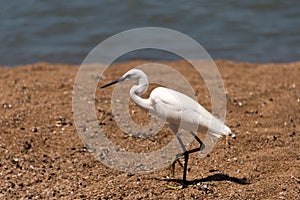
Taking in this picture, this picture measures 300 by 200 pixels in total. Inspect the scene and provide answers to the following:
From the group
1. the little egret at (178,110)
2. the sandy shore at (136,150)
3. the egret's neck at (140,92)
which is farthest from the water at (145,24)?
the little egret at (178,110)

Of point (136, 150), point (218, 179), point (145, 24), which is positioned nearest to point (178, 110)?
point (218, 179)

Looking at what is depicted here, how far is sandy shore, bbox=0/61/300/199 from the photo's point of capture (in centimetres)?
549

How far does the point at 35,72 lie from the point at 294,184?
18.1ft

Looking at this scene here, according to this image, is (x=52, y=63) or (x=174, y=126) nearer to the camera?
(x=174, y=126)

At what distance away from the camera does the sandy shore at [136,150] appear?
5.49 m

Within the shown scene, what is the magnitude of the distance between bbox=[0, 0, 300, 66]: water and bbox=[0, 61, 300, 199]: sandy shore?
2140 mm

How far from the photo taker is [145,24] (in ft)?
39.4

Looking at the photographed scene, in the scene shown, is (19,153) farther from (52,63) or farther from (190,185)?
(52,63)

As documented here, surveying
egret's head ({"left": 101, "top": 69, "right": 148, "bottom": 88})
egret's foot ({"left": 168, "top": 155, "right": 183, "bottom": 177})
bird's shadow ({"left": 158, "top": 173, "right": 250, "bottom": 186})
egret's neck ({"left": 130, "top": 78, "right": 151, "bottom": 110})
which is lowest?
bird's shadow ({"left": 158, "top": 173, "right": 250, "bottom": 186})

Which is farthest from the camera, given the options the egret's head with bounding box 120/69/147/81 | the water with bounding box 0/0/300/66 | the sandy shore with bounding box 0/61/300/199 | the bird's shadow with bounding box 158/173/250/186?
the water with bounding box 0/0/300/66

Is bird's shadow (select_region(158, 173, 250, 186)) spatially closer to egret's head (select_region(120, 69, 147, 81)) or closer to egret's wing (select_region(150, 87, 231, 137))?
egret's wing (select_region(150, 87, 231, 137))

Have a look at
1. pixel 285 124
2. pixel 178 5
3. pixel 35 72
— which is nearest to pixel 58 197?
pixel 285 124

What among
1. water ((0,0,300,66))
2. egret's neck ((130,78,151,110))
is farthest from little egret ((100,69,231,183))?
water ((0,0,300,66))

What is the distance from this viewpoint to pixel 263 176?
5836mm
